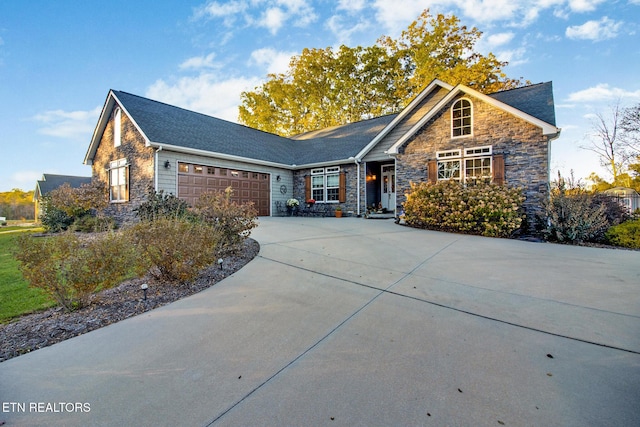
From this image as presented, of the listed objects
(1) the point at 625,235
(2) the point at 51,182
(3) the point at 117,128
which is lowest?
(1) the point at 625,235

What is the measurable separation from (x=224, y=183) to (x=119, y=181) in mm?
5019

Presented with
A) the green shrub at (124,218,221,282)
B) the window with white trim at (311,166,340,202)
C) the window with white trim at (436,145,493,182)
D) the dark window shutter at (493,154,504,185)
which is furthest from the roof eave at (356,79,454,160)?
the green shrub at (124,218,221,282)

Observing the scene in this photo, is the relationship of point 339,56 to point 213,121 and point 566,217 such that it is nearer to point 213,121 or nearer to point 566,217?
point 213,121

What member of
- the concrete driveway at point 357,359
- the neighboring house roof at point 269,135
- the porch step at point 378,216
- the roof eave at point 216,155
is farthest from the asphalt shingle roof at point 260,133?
the concrete driveway at point 357,359

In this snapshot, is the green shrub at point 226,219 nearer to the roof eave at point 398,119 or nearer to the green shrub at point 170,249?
the green shrub at point 170,249

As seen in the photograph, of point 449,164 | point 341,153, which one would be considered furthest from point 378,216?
point 341,153

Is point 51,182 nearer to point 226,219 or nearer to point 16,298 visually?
point 16,298

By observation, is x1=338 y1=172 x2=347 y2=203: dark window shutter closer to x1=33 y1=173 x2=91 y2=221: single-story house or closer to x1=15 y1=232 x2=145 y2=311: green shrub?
x1=15 y1=232 x2=145 y2=311: green shrub

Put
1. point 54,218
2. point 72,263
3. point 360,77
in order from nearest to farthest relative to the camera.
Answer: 1. point 72,263
2. point 54,218
3. point 360,77

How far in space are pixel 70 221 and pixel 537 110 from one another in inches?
784

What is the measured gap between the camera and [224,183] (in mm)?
12977

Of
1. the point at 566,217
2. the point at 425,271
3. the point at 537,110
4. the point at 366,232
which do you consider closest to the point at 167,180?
the point at 366,232

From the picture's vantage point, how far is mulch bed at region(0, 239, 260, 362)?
2706mm

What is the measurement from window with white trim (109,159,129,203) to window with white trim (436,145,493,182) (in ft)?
45.0
